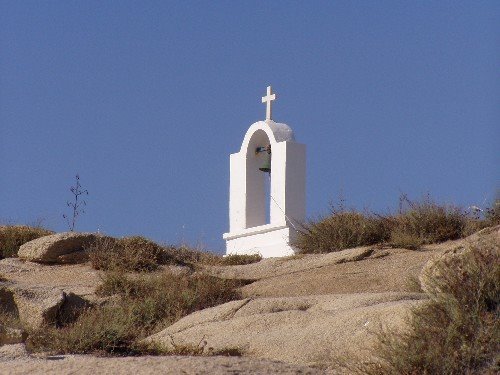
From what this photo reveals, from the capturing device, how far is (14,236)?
15.9 metres

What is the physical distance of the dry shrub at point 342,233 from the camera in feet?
48.0

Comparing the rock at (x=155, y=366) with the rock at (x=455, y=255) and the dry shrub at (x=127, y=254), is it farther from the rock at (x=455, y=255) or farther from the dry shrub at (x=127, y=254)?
the dry shrub at (x=127, y=254)

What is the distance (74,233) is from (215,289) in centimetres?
445

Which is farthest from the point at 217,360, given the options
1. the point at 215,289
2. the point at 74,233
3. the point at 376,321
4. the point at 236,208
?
the point at 236,208

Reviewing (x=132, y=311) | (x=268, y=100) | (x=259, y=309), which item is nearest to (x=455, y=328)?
(x=259, y=309)

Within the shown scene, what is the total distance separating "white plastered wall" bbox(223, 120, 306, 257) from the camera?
57.1ft

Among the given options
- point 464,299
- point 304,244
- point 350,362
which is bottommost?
point 350,362

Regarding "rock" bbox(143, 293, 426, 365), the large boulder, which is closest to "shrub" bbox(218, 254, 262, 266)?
the large boulder

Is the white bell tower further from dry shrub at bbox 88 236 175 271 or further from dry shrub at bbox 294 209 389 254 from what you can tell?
dry shrub at bbox 88 236 175 271

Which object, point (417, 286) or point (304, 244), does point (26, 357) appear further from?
point (304, 244)

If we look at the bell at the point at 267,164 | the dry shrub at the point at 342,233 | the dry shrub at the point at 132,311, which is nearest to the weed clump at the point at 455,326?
the dry shrub at the point at 132,311

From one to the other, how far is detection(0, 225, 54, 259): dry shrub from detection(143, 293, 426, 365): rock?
23.6 ft

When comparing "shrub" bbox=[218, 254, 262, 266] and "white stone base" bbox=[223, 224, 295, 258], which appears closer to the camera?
"shrub" bbox=[218, 254, 262, 266]

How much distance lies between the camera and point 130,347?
7.51 m
